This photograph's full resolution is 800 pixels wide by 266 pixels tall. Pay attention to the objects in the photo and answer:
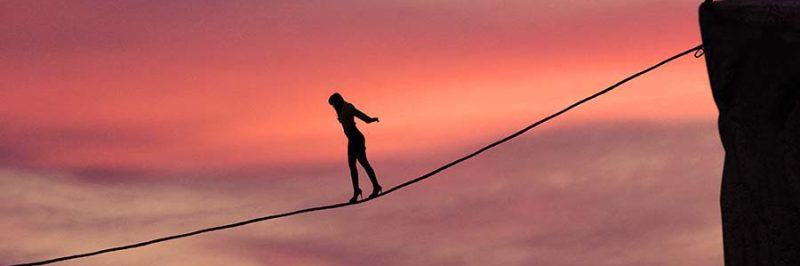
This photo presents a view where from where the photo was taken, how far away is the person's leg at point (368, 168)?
21.2 meters

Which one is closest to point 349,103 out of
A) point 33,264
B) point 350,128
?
point 350,128

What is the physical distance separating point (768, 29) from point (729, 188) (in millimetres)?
1637

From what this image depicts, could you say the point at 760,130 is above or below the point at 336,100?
below

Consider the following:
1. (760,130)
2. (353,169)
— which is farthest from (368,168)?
(760,130)

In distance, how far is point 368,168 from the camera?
21.3 metres

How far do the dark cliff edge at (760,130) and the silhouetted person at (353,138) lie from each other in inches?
273

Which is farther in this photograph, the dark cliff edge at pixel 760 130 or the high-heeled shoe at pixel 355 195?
the high-heeled shoe at pixel 355 195

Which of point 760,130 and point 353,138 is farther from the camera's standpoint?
point 353,138

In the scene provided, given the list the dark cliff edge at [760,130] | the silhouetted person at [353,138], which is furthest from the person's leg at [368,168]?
the dark cliff edge at [760,130]

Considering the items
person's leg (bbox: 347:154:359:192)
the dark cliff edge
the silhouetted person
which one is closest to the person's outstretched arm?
→ the silhouetted person

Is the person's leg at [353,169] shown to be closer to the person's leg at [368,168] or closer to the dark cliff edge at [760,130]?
the person's leg at [368,168]

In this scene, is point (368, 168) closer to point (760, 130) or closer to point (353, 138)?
point (353, 138)

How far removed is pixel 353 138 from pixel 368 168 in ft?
1.62

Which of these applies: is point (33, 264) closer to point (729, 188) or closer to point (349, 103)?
point (349, 103)
